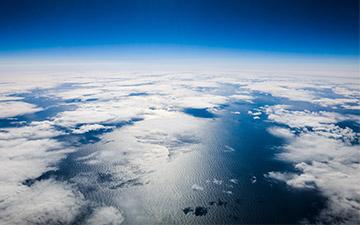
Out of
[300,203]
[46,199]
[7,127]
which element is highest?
[7,127]

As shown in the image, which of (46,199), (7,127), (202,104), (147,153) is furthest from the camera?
(202,104)

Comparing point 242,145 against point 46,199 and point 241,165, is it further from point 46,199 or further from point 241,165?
point 46,199

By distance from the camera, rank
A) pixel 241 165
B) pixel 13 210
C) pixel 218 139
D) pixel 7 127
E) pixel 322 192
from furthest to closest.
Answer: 1. pixel 7 127
2. pixel 218 139
3. pixel 241 165
4. pixel 322 192
5. pixel 13 210

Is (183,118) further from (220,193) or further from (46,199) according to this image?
(46,199)

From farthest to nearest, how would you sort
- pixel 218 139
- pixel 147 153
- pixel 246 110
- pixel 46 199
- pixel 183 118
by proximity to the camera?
1. pixel 246 110
2. pixel 183 118
3. pixel 218 139
4. pixel 147 153
5. pixel 46 199

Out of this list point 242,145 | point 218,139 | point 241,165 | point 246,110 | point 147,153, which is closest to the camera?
point 241,165

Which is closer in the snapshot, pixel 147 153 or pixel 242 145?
pixel 147 153

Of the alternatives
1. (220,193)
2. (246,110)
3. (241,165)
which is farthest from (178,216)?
(246,110)

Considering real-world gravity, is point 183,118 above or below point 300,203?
above

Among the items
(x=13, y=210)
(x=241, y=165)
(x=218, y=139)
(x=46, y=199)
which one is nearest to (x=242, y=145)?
(x=218, y=139)
